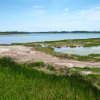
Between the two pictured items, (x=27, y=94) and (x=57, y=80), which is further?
(x=57, y=80)

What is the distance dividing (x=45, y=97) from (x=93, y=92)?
73.9 inches

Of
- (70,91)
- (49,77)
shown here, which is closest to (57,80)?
(49,77)

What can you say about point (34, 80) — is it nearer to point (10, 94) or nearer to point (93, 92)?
point (10, 94)

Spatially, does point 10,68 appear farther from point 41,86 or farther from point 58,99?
point 58,99

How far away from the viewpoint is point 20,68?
12.3 metres

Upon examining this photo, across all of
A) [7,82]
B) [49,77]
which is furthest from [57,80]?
[7,82]

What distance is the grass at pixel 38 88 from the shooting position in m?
9.29

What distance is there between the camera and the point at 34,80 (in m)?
10.7

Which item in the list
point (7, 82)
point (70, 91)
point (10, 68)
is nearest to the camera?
point (70, 91)

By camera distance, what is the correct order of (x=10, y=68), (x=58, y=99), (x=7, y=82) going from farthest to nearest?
(x=10, y=68) → (x=7, y=82) → (x=58, y=99)

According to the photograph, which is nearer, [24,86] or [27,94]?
[27,94]

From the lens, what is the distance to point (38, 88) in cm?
1014

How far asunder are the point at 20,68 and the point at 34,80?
1794 millimetres

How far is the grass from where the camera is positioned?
929 centimetres
